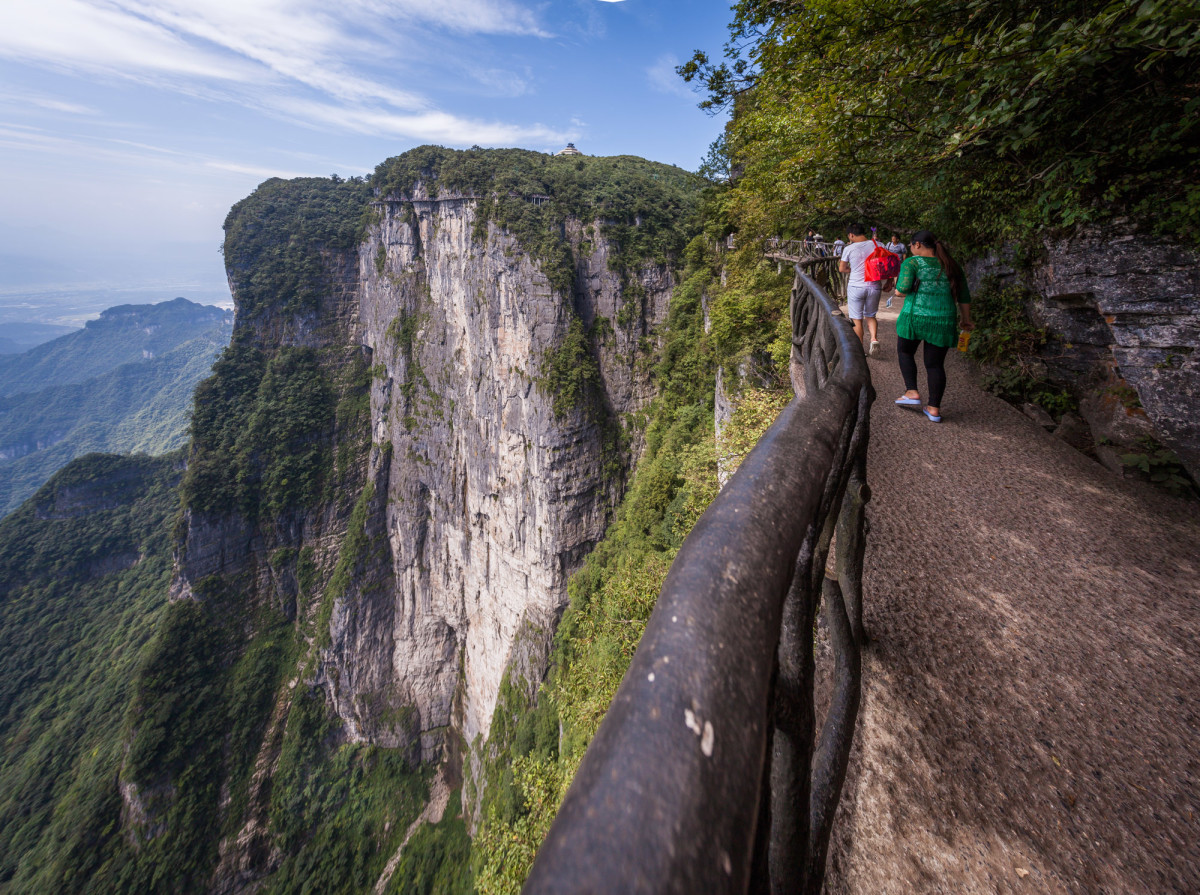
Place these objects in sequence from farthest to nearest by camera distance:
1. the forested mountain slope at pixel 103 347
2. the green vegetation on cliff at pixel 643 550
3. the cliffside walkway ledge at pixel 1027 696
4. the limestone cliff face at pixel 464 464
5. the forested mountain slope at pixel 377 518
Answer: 1. the forested mountain slope at pixel 103 347
2. the forested mountain slope at pixel 377 518
3. the limestone cliff face at pixel 464 464
4. the green vegetation on cliff at pixel 643 550
5. the cliffside walkway ledge at pixel 1027 696

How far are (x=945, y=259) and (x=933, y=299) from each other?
32 centimetres

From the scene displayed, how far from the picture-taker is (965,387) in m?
4.52

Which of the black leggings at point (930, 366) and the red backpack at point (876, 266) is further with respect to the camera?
the red backpack at point (876, 266)

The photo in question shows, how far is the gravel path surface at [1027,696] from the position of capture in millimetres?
1238

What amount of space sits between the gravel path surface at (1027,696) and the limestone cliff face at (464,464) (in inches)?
915

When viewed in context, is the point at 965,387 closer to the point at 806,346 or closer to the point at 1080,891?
the point at 806,346

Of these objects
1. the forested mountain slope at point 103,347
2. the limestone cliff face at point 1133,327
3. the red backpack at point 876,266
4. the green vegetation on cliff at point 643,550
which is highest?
the red backpack at point 876,266

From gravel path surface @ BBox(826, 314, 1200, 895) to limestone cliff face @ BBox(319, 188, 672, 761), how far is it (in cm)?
2323

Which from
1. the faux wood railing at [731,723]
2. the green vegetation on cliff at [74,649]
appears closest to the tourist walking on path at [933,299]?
the faux wood railing at [731,723]

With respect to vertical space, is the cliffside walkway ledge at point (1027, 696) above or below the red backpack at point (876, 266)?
below

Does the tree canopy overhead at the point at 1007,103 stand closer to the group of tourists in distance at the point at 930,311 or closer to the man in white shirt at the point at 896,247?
the group of tourists in distance at the point at 930,311

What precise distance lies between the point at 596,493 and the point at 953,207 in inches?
869

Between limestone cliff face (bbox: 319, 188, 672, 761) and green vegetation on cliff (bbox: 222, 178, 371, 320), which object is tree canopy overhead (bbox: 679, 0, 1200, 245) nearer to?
limestone cliff face (bbox: 319, 188, 672, 761)

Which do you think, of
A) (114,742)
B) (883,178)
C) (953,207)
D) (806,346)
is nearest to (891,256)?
(883,178)
